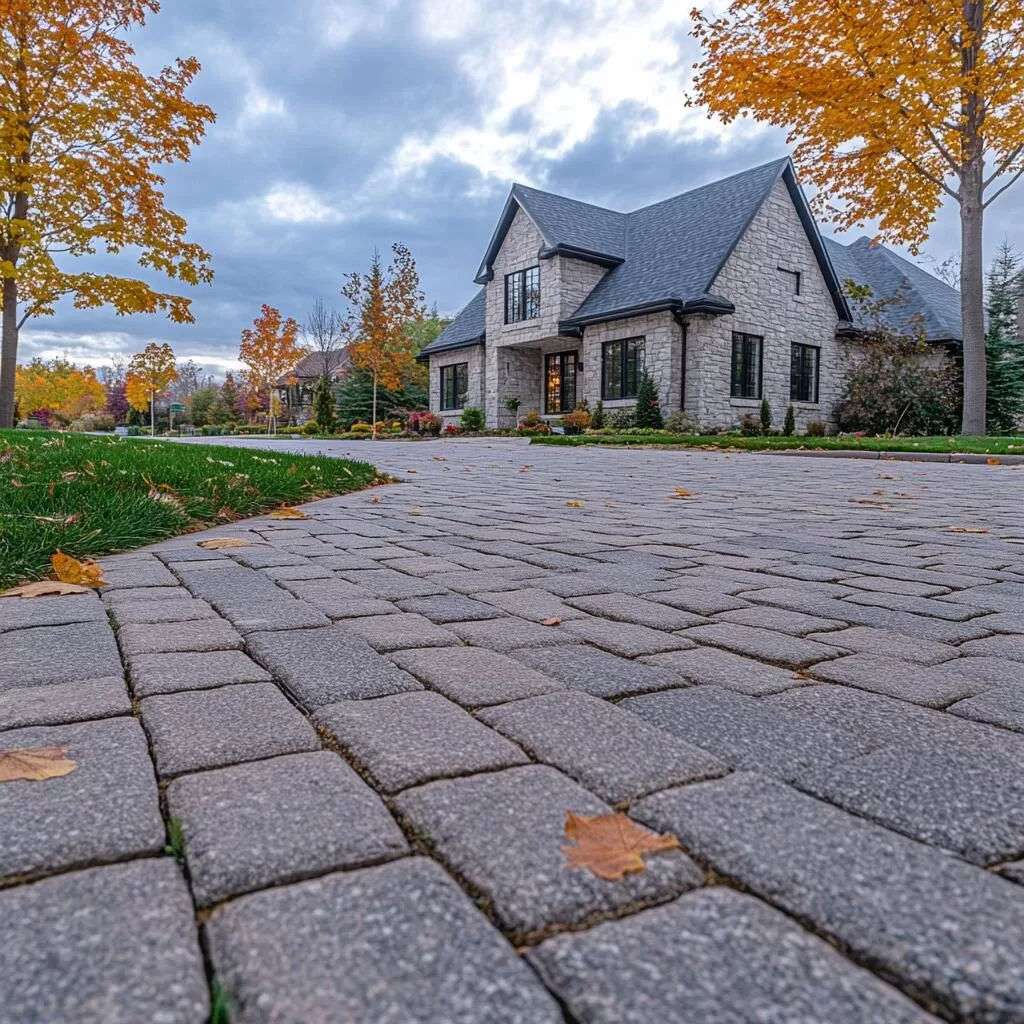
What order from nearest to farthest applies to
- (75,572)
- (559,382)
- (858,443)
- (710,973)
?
(710,973)
(75,572)
(858,443)
(559,382)

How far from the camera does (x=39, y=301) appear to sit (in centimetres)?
1270

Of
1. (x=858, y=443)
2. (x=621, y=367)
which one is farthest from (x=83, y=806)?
(x=621, y=367)

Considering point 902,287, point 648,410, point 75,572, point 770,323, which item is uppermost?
point 902,287

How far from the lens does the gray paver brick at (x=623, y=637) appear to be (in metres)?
1.75

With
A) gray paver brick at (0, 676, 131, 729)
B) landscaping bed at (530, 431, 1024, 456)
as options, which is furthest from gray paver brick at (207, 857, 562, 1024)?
landscaping bed at (530, 431, 1024, 456)

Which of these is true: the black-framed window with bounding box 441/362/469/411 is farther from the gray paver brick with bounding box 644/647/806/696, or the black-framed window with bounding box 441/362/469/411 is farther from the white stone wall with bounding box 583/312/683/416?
the gray paver brick with bounding box 644/647/806/696

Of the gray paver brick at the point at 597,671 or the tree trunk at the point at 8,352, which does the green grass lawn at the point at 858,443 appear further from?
the tree trunk at the point at 8,352

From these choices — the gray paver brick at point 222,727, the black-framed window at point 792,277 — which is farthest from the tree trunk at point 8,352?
the black-framed window at point 792,277

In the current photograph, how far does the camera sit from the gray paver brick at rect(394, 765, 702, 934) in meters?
0.77

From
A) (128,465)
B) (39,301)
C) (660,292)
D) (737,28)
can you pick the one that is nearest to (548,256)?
(660,292)

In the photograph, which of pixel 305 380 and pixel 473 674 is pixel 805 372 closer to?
pixel 473 674

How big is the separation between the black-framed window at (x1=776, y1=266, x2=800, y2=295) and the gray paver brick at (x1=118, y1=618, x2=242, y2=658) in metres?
19.5

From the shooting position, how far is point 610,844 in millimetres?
890

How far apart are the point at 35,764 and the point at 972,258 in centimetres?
1532
